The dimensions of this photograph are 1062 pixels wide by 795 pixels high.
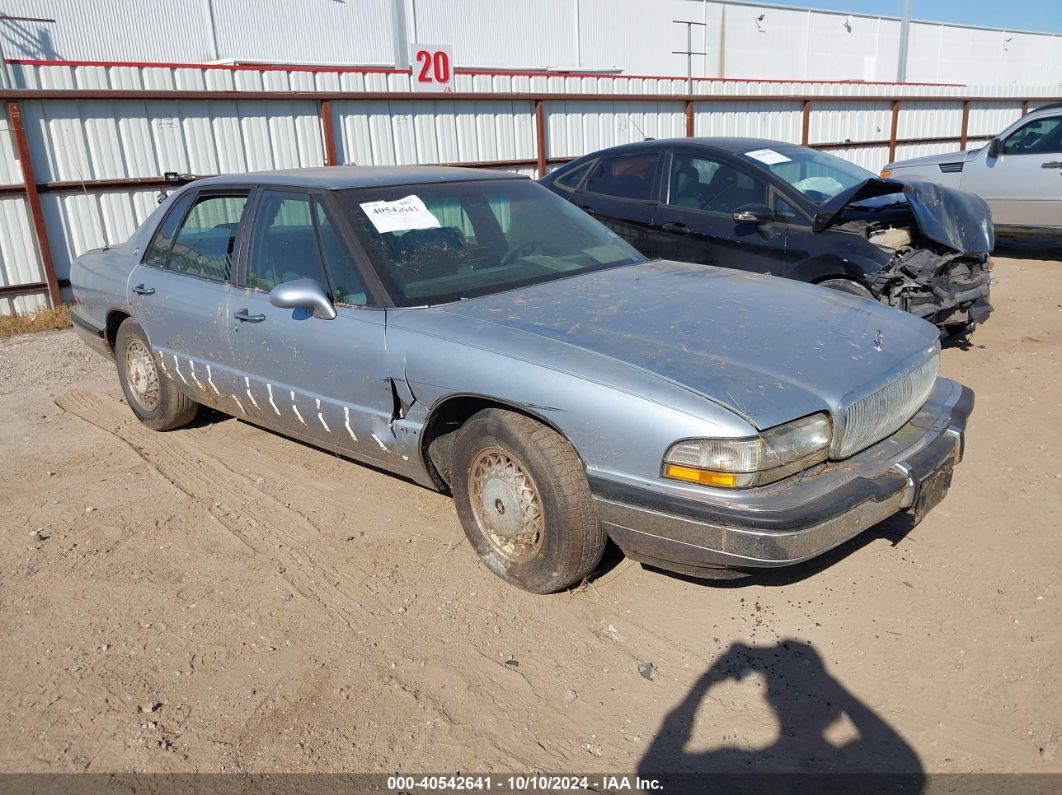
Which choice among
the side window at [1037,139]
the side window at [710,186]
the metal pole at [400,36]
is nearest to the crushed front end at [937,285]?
the side window at [710,186]

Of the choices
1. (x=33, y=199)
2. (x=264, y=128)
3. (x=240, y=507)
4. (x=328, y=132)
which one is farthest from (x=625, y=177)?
(x=33, y=199)

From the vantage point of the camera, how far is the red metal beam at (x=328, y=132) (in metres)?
10.2

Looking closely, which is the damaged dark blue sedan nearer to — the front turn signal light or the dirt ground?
the dirt ground

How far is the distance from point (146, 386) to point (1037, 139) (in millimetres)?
10378

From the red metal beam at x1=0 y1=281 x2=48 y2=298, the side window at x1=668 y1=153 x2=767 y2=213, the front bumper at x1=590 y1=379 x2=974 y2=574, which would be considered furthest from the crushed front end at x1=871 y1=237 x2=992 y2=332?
the red metal beam at x1=0 y1=281 x2=48 y2=298

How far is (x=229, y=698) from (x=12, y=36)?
19246mm

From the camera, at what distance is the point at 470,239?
13.5 feet

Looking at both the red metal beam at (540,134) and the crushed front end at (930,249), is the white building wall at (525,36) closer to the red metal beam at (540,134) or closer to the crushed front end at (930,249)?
the red metal beam at (540,134)

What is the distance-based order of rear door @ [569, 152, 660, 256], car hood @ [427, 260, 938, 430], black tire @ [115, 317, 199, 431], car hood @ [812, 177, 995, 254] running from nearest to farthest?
car hood @ [427, 260, 938, 430], black tire @ [115, 317, 199, 431], car hood @ [812, 177, 995, 254], rear door @ [569, 152, 660, 256]

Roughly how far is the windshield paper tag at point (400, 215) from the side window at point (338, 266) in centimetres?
19

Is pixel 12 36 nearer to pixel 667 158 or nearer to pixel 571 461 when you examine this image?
pixel 667 158

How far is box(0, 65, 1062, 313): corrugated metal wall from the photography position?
28.3 ft

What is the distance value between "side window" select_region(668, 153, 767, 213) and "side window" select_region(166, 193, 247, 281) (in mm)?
3646

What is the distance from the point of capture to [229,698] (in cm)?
291
